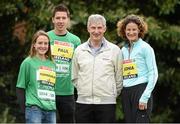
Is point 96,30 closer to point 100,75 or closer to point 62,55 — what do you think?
point 100,75

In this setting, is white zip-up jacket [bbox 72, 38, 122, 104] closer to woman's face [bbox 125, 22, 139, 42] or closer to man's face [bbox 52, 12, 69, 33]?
woman's face [bbox 125, 22, 139, 42]

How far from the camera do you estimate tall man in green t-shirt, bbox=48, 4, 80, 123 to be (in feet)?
23.6

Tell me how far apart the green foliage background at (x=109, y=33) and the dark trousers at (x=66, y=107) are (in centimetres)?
313

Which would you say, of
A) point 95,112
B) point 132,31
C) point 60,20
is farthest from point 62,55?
point 132,31

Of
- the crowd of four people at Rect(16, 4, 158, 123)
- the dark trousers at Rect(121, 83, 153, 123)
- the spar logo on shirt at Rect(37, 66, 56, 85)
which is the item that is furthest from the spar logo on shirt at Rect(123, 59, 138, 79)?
the spar logo on shirt at Rect(37, 66, 56, 85)

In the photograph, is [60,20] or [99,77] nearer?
[99,77]

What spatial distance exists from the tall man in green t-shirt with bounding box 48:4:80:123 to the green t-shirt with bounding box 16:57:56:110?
52 centimetres

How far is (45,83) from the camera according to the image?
261 inches

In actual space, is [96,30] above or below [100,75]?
above

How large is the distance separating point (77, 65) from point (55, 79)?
42 cm

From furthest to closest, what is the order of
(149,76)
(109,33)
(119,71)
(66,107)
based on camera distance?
(109,33), (66,107), (119,71), (149,76)

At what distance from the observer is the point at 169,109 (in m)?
11.9

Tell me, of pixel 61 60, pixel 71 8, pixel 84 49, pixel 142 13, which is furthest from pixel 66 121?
pixel 142 13

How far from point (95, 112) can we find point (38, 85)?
700 mm
